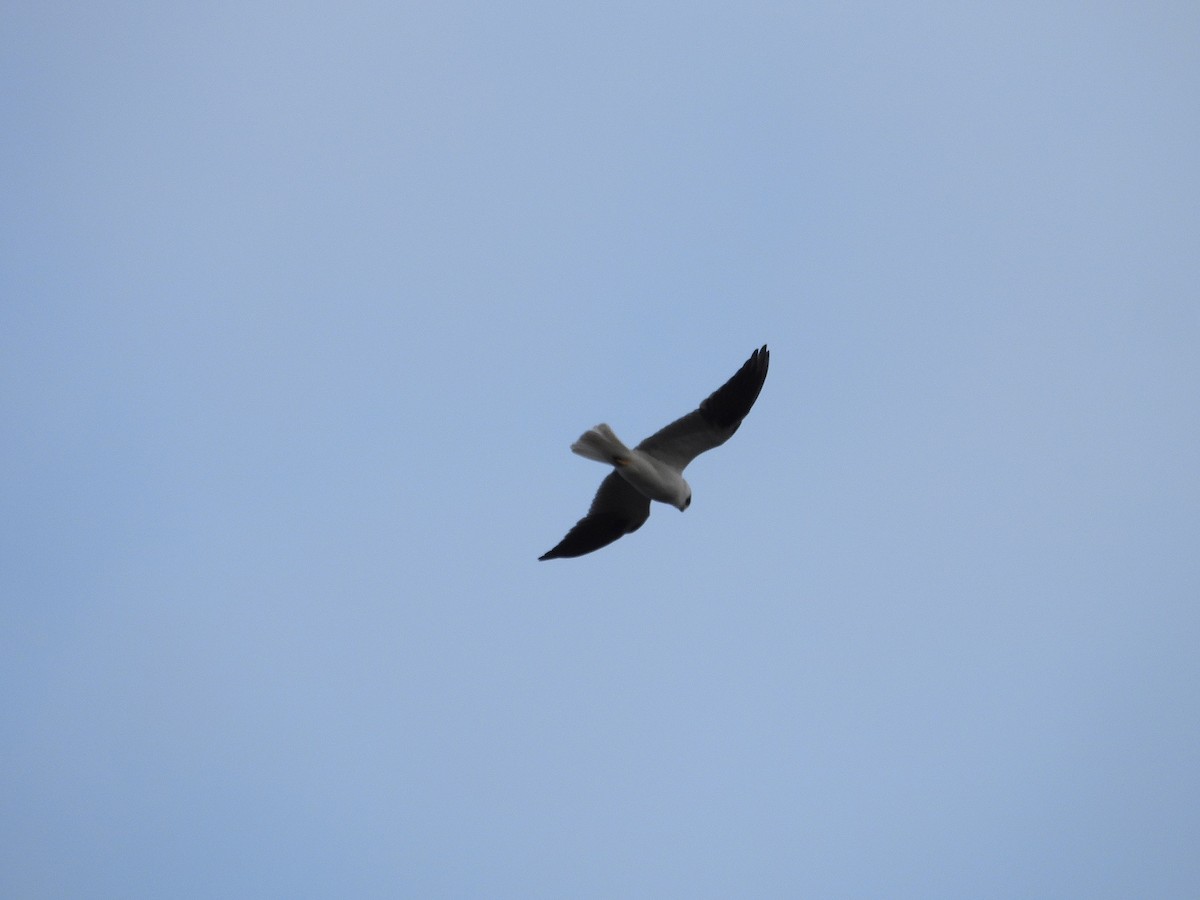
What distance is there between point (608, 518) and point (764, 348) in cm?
299

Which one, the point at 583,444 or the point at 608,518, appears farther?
the point at 608,518

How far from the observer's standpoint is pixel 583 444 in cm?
1241

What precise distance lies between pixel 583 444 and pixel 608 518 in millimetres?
1576

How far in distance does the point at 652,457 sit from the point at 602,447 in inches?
38.4

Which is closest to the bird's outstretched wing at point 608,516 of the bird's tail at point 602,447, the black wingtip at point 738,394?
the bird's tail at point 602,447

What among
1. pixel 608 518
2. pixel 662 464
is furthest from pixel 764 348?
pixel 608 518

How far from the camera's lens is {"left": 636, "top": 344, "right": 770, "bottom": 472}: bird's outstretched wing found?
1267cm

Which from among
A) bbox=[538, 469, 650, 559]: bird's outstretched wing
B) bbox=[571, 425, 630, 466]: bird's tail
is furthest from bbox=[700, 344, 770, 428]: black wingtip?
bbox=[538, 469, 650, 559]: bird's outstretched wing

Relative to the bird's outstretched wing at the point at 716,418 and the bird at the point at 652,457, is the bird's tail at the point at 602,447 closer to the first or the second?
the bird at the point at 652,457

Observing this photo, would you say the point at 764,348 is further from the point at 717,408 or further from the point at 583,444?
the point at 583,444

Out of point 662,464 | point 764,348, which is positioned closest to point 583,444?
point 662,464

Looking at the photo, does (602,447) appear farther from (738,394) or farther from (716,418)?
(738,394)

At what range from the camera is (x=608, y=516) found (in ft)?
44.7

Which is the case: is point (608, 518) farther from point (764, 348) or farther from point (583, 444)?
point (764, 348)
